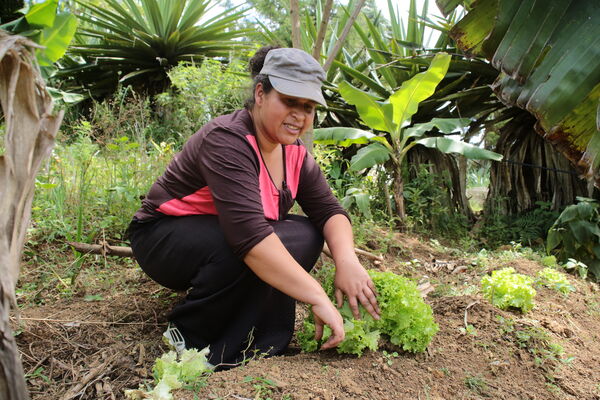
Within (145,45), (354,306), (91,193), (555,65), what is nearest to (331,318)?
(354,306)

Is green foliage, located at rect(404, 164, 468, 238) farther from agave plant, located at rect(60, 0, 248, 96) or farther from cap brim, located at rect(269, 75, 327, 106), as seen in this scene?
agave plant, located at rect(60, 0, 248, 96)

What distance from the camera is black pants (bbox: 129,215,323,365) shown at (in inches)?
92.1

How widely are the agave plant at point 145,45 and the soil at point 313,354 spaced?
5974mm

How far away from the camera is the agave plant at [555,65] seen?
216 cm

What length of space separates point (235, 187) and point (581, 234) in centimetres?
351

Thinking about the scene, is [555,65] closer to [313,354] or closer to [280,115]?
[280,115]

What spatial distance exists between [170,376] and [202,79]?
4445 mm

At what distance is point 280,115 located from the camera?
7.41ft

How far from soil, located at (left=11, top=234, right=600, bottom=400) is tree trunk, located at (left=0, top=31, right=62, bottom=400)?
2.51 feet

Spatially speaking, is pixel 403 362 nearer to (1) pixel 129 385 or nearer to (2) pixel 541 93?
(1) pixel 129 385

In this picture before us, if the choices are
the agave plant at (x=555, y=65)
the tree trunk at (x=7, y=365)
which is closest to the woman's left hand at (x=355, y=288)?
the agave plant at (x=555, y=65)

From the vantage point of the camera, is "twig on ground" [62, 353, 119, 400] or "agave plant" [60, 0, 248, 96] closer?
"twig on ground" [62, 353, 119, 400]

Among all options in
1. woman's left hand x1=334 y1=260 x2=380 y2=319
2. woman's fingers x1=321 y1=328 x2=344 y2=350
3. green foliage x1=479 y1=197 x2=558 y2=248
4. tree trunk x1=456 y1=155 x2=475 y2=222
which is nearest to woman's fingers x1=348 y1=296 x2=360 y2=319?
woman's left hand x1=334 y1=260 x2=380 y2=319

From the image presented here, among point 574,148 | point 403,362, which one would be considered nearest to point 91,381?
point 403,362
